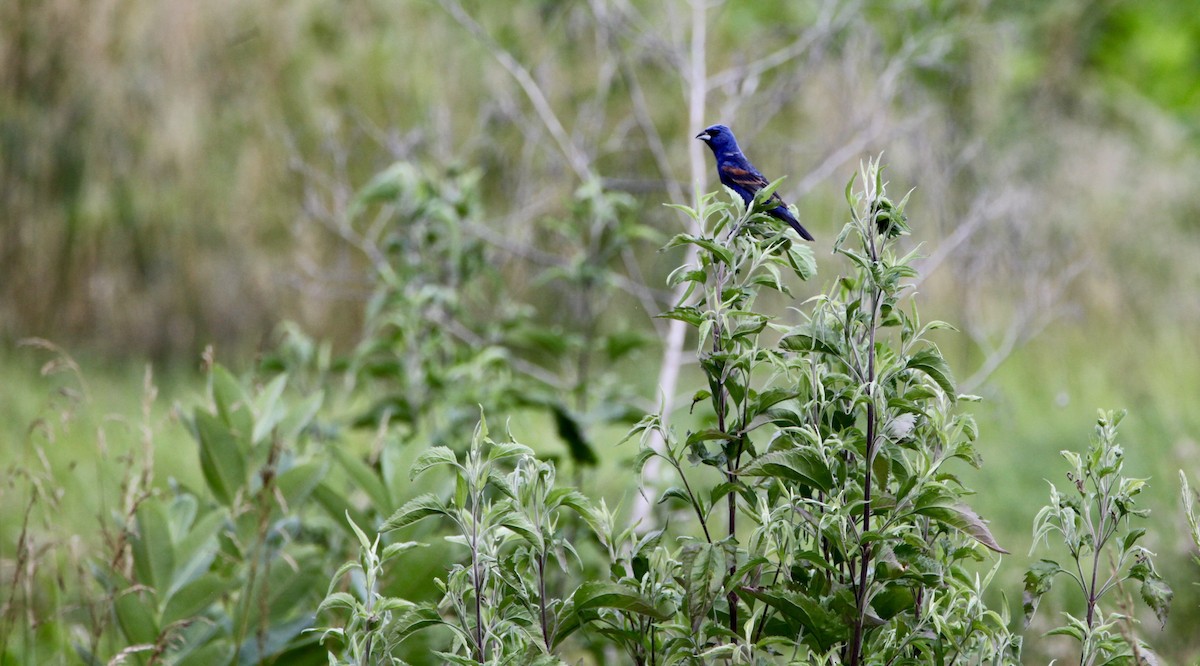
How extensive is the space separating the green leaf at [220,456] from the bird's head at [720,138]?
4.34 feet

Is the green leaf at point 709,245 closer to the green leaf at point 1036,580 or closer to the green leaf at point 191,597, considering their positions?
the green leaf at point 1036,580

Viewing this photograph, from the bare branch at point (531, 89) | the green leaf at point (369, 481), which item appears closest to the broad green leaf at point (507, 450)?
the green leaf at point (369, 481)

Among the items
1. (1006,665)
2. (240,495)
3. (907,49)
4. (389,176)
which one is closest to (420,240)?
(389,176)

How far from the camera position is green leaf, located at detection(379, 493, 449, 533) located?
147 centimetres

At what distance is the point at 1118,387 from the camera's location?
6324 millimetres

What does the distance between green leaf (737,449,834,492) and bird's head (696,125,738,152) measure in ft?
2.55

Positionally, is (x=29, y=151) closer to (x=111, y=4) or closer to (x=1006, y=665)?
(x=111, y=4)

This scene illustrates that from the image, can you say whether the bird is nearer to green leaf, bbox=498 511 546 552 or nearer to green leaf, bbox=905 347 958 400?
green leaf, bbox=905 347 958 400

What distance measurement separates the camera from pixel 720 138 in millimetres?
2160

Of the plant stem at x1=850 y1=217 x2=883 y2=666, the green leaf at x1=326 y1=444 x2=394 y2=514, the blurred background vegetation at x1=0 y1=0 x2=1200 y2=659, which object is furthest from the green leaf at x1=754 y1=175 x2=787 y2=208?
the blurred background vegetation at x1=0 y1=0 x2=1200 y2=659

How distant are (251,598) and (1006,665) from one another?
1685 mm

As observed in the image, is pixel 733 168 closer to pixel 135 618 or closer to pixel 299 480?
pixel 299 480

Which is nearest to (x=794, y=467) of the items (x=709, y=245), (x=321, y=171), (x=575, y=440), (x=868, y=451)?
(x=868, y=451)

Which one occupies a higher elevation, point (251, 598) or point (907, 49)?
point (907, 49)
